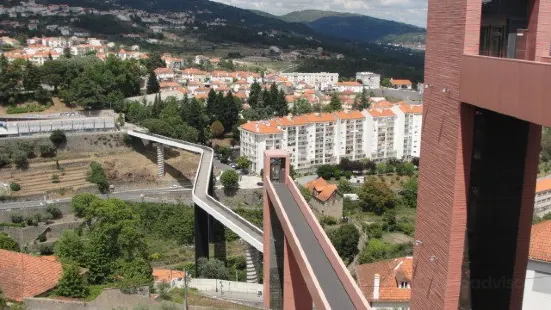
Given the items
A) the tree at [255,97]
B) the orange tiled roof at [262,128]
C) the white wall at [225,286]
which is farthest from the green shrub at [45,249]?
the tree at [255,97]

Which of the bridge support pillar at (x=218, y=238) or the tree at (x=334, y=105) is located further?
the tree at (x=334, y=105)

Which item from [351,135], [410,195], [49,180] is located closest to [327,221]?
[410,195]

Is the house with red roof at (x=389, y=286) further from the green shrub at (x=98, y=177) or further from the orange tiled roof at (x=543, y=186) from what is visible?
the orange tiled roof at (x=543, y=186)

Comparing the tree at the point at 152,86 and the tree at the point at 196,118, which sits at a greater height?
the tree at the point at 152,86

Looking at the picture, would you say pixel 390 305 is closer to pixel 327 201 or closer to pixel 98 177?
pixel 327 201

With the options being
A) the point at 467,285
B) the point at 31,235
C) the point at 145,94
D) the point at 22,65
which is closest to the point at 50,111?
the point at 22,65

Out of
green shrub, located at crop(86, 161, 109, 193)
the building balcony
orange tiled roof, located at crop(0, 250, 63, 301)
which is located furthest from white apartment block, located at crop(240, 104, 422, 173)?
the building balcony
